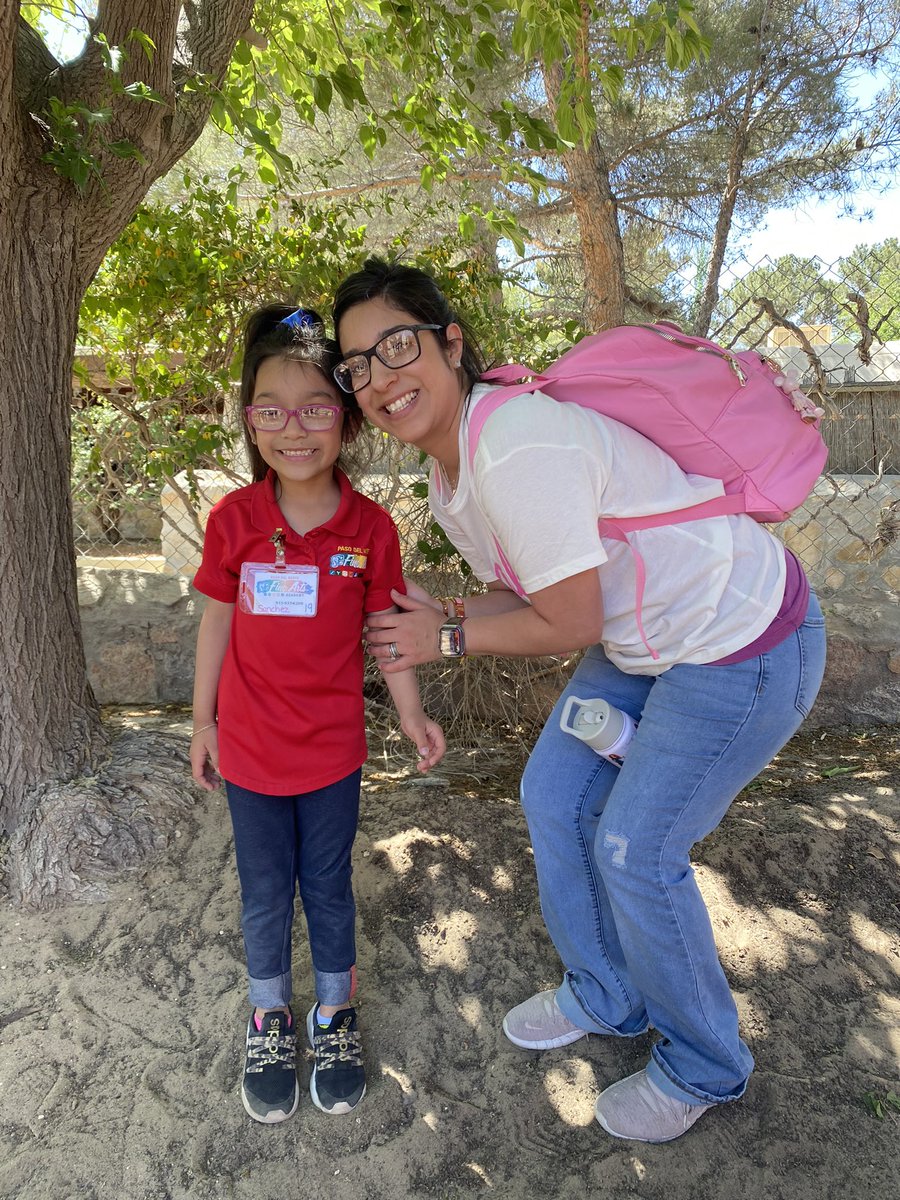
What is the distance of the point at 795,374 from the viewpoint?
183cm

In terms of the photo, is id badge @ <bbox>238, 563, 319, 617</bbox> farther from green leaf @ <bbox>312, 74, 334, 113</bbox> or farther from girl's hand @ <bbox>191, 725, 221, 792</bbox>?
green leaf @ <bbox>312, 74, 334, 113</bbox>

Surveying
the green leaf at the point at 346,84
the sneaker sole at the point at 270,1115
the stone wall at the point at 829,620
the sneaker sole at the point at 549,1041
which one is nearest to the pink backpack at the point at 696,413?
the sneaker sole at the point at 549,1041

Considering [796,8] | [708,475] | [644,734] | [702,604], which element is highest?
[796,8]

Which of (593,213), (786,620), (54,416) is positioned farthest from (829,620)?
(54,416)

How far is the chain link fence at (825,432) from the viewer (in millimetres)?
3592

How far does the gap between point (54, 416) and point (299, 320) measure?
1075 millimetres

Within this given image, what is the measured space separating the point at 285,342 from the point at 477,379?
0.43 metres

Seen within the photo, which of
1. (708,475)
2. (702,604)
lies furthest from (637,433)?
(702,604)

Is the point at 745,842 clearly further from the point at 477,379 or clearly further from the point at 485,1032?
the point at 477,379

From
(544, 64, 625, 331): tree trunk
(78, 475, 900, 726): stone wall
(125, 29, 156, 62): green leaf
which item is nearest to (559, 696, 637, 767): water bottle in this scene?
(125, 29, 156, 62): green leaf

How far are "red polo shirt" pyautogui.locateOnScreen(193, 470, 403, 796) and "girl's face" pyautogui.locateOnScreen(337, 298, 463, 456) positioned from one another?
0.29 m

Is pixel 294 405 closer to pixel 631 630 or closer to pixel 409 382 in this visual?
pixel 409 382

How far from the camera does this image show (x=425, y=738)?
1.95 meters

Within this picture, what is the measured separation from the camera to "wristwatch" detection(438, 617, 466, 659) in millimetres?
1757
